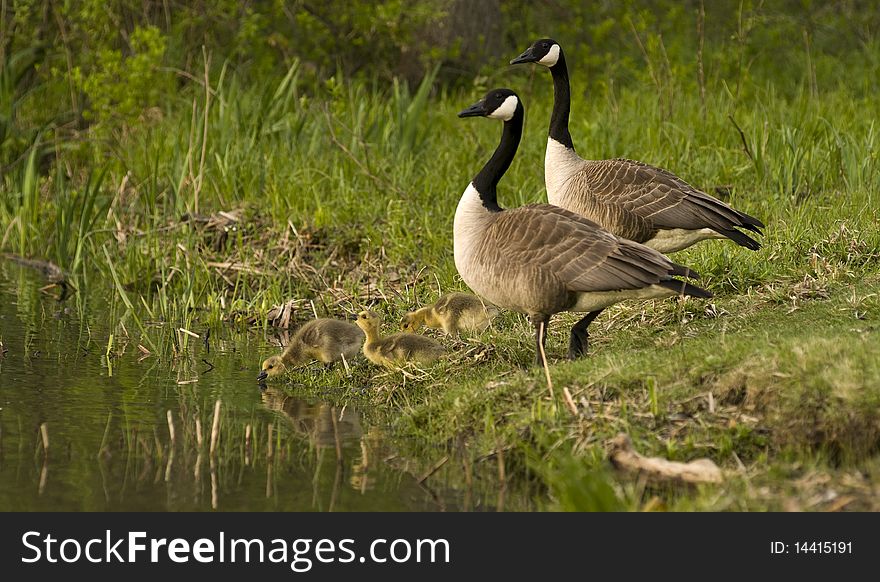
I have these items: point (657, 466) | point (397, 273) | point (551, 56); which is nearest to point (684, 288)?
point (657, 466)

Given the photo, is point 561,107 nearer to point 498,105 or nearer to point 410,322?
point 498,105

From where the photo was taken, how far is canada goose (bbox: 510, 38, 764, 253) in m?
8.76

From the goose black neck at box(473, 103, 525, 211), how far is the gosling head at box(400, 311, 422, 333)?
1.20 meters

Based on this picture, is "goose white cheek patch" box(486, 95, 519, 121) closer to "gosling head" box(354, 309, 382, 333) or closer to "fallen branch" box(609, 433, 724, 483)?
"gosling head" box(354, 309, 382, 333)

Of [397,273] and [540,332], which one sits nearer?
[540,332]

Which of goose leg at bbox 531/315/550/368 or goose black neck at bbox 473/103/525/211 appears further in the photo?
goose black neck at bbox 473/103/525/211

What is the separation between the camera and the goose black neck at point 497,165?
8.12 meters

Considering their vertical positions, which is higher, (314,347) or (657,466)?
(314,347)

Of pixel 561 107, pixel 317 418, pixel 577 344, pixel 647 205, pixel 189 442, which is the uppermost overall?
pixel 561 107

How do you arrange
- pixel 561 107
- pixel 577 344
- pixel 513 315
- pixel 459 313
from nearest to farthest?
1. pixel 577 344
2. pixel 459 313
3. pixel 513 315
4. pixel 561 107

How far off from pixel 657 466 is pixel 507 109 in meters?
3.29

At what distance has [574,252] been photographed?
24.1 feet

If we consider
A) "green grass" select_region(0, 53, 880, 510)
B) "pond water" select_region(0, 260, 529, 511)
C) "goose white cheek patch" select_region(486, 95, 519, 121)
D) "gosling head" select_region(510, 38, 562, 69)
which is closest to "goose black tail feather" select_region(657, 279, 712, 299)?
"green grass" select_region(0, 53, 880, 510)

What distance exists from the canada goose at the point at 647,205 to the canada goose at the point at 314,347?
6.89 ft
